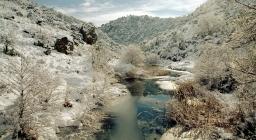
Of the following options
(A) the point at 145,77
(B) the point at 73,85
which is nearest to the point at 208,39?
(A) the point at 145,77

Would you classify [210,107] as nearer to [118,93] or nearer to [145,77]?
[118,93]

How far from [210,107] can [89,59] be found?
139 ft

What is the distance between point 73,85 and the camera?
46594 mm

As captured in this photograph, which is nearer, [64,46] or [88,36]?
[64,46]

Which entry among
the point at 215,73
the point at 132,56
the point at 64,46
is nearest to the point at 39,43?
the point at 64,46

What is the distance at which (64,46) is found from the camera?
68500mm

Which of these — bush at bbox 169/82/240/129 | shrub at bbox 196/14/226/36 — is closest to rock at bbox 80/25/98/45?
shrub at bbox 196/14/226/36

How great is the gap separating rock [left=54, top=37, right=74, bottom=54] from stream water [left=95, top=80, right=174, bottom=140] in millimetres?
22501

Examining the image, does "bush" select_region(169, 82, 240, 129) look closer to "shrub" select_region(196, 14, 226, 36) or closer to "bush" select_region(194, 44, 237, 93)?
"bush" select_region(194, 44, 237, 93)

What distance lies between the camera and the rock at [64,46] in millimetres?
67350

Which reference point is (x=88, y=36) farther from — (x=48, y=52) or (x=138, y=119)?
(x=138, y=119)

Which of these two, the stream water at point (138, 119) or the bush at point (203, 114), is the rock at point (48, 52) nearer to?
the stream water at point (138, 119)

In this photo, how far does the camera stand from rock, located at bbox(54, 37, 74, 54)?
67.3 meters

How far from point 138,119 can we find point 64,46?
125 ft
